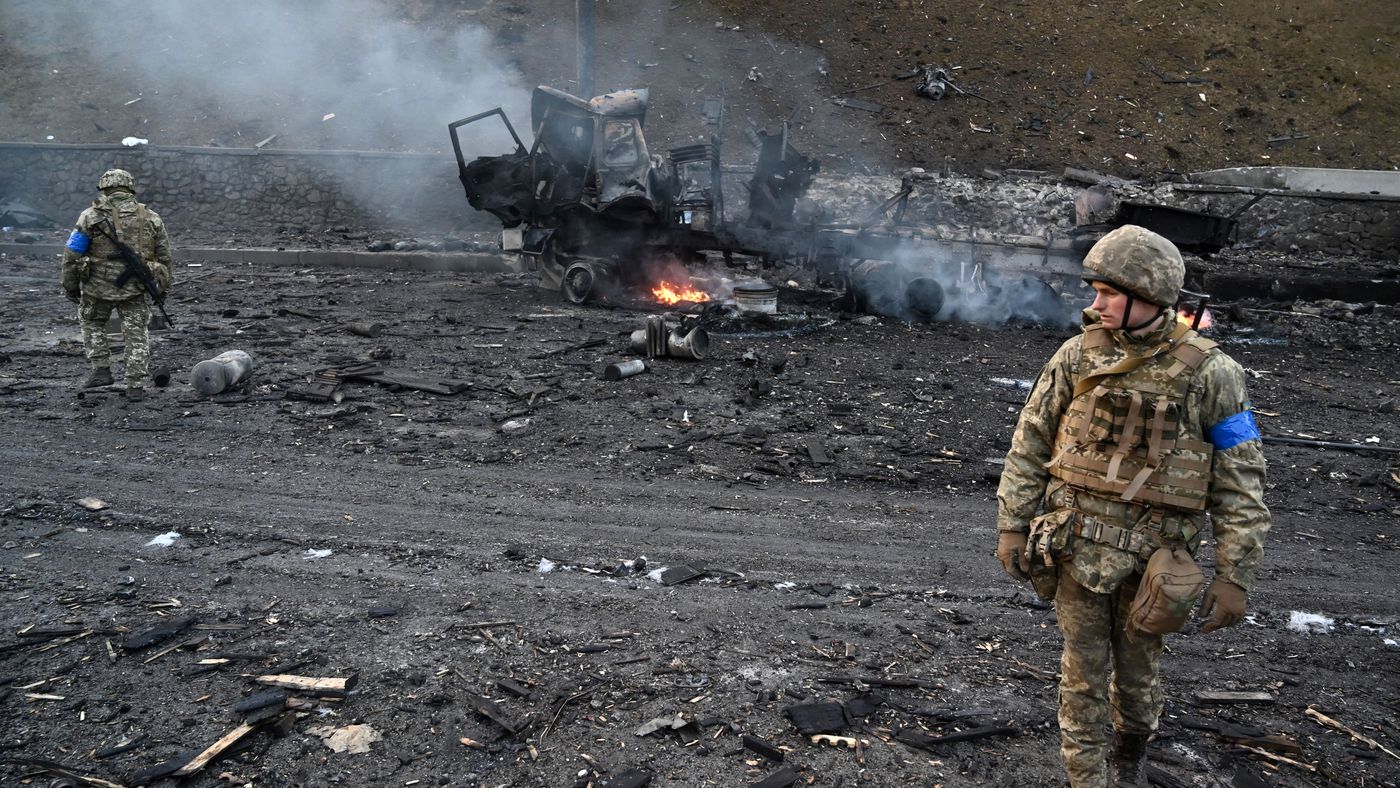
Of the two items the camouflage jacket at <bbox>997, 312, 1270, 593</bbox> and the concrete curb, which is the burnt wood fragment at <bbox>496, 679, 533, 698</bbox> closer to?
the camouflage jacket at <bbox>997, 312, 1270, 593</bbox>

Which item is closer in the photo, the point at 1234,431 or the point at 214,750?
the point at 1234,431

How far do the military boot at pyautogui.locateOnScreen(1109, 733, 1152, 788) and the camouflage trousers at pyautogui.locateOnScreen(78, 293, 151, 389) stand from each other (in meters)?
8.36

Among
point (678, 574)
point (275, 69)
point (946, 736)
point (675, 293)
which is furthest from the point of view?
point (275, 69)

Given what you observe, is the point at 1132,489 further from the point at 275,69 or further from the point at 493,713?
the point at 275,69

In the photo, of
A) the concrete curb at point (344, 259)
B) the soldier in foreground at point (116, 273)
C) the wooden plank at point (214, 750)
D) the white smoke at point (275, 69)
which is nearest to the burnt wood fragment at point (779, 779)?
the wooden plank at point (214, 750)

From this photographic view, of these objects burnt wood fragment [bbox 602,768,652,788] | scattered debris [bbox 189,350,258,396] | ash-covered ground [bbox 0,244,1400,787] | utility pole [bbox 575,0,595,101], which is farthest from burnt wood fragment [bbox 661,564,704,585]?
utility pole [bbox 575,0,595,101]

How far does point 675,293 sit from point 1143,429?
10.8 metres

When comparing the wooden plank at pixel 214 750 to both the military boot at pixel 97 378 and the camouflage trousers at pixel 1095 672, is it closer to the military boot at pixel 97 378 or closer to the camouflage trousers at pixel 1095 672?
the camouflage trousers at pixel 1095 672

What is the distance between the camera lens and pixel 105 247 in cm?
802

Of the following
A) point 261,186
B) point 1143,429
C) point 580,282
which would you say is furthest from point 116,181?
point 261,186

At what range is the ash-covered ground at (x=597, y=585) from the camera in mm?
3598

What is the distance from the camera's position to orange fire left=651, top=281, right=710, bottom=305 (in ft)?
43.6

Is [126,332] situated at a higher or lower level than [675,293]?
lower

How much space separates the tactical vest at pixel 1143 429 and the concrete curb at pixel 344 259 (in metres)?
14.0
